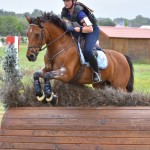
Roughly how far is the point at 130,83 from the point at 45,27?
6.98 feet

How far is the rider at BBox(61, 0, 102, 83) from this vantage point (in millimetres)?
5449

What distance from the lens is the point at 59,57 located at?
212 inches

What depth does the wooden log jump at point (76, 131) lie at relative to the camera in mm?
4602

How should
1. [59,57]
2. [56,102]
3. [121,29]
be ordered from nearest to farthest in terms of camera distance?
1. [56,102]
2. [59,57]
3. [121,29]

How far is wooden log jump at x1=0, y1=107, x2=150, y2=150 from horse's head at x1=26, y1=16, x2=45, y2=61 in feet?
2.54

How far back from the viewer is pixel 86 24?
5.45 meters

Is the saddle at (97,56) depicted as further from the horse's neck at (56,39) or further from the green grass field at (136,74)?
the green grass field at (136,74)

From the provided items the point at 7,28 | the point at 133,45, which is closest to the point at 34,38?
the point at 133,45

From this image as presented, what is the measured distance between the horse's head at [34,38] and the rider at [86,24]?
48cm

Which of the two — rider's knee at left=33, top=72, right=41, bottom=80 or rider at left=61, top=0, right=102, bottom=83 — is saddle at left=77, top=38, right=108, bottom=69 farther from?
rider's knee at left=33, top=72, right=41, bottom=80

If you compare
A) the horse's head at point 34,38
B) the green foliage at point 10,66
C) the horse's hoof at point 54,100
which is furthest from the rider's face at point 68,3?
the horse's hoof at point 54,100

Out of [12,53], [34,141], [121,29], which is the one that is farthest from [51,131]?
[121,29]

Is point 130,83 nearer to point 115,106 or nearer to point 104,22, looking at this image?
point 115,106

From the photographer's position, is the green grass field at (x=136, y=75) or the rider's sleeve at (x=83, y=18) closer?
the rider's sleeve at (x=83, y=18)
